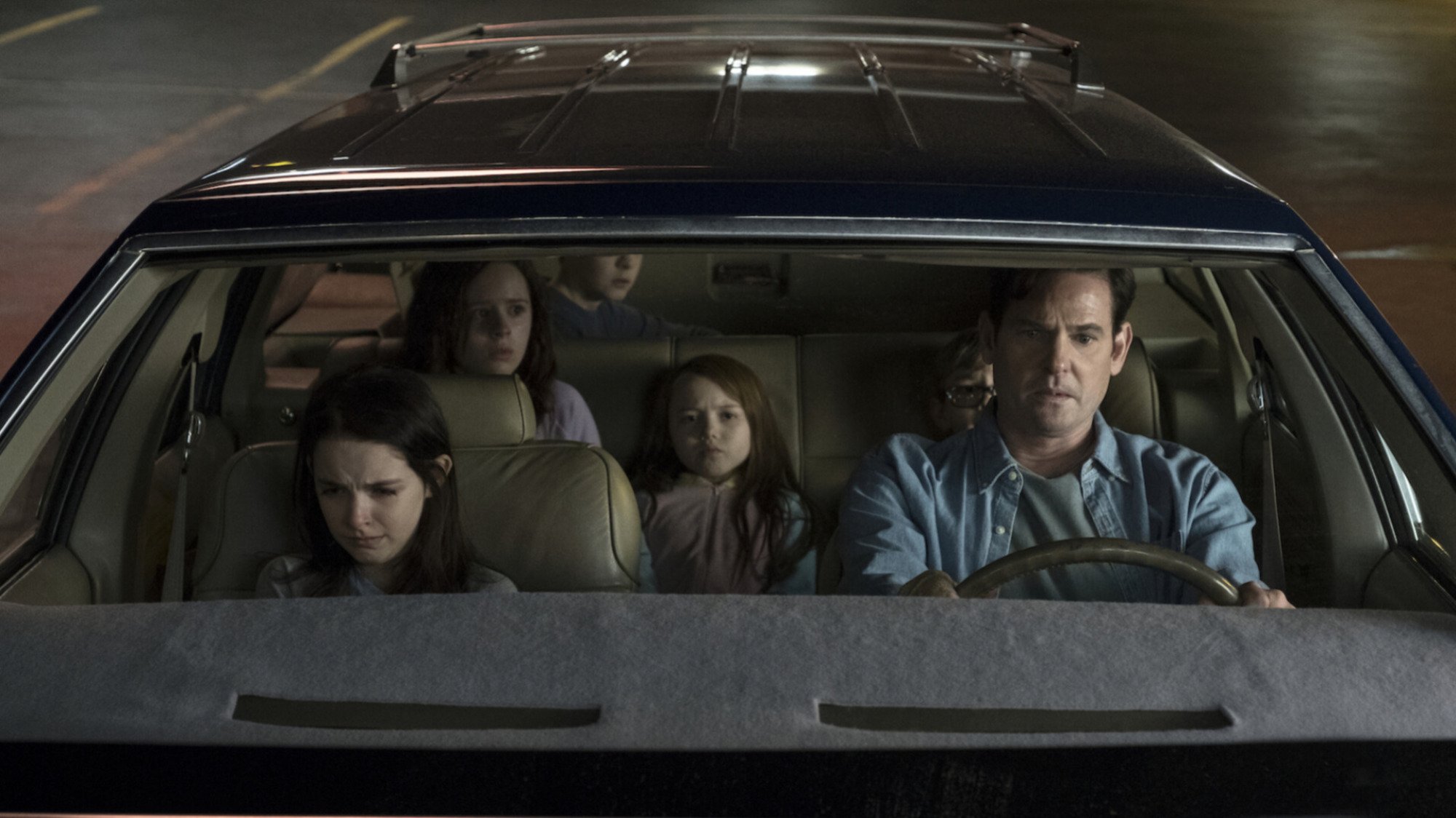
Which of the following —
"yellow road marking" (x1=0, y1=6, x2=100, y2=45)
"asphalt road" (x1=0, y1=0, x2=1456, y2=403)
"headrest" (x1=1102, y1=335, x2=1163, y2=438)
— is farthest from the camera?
"yellow road marking" (x1=0, y1=6, x2=100, y2=45)

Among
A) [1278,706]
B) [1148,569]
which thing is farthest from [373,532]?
[1278,706]

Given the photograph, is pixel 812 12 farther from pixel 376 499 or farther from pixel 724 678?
pixel 724 678

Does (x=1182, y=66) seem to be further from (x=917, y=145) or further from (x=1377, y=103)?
(x=917, y=145)

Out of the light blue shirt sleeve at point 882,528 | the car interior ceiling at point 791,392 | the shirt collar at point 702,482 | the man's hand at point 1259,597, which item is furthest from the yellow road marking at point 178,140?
the man's hand at point 1259,597

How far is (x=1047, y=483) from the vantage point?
2135 mm

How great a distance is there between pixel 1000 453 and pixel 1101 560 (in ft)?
1.44

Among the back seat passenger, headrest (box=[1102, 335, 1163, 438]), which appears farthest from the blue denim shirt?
headrest (box=[1102, 335, 1163, 438])

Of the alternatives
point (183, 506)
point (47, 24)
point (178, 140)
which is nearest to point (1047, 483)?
point (183, 506)

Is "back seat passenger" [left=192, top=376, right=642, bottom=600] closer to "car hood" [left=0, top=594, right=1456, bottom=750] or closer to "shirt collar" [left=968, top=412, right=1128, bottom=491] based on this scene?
"shirt collar" [left=968, top=412, right=1128, bottom=491]

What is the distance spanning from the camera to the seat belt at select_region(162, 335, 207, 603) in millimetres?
2191

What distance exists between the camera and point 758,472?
288 centimetres

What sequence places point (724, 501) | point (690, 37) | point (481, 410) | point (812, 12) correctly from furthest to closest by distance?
point (812, 12) → point (724, 501) → point (690, 37) → point (481, 410)

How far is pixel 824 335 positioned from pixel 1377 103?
10.6 metres

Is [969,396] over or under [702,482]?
over
